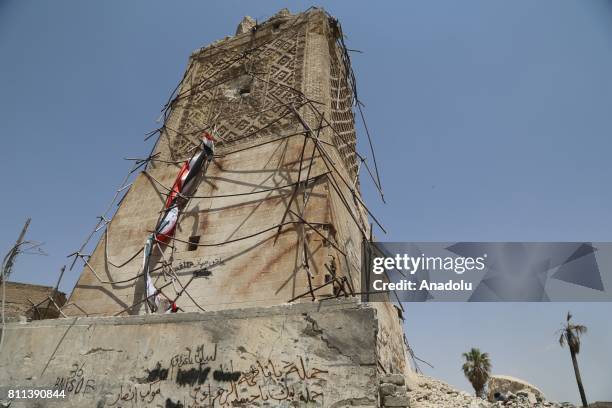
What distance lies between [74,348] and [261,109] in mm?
5291

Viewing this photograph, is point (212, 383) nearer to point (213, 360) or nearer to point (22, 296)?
point (213, 360)

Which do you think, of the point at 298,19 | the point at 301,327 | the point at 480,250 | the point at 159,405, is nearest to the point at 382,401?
the point at 301,327

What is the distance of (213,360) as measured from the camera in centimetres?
425

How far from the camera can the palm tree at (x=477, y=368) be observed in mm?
22172

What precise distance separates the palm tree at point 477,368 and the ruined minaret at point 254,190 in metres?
19.5

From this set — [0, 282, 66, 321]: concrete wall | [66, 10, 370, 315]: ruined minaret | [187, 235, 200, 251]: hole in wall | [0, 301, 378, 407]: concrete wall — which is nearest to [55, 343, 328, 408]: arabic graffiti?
[0, 301, 378, 407]: concrete wall

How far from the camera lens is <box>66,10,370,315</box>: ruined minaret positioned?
5465 millimetres

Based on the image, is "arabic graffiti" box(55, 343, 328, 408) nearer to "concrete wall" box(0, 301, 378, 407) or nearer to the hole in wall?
"concrete wall" box(0, 301, 378, 407)

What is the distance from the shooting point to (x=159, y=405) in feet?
14.0

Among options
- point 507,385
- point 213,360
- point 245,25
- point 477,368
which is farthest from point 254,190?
point 477,368

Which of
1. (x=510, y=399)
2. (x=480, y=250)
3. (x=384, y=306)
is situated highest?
(x=480, y=250)

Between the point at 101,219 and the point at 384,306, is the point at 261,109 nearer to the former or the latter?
the point at 101,219

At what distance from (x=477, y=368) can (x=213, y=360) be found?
2317 centimetres

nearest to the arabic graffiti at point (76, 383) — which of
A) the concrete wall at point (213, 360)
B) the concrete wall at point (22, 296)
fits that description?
the concrete wall at point (213, 360)
